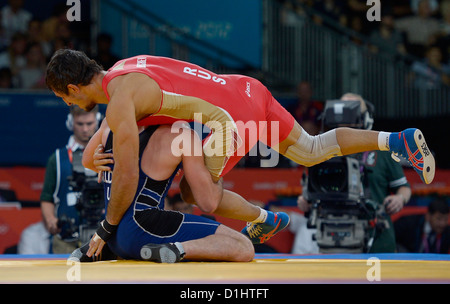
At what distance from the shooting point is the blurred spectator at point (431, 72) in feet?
30.7

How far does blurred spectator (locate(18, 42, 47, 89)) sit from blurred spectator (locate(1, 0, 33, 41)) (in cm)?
40

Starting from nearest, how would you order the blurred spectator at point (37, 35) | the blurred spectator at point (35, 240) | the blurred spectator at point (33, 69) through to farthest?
the blurred spectator at point (35, 240) < the blurred spectator at point (33, 69) < the blurred spectator at point (37, 35)

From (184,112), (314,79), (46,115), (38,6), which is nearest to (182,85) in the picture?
(184,112)

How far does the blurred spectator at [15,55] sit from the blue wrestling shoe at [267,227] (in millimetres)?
5224

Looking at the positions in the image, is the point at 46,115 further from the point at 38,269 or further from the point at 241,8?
the point at 38,269

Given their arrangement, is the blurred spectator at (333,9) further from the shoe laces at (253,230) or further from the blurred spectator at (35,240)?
the shoe laces at (253,230)

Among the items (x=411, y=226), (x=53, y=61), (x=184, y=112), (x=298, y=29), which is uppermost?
(x=298, y=29)

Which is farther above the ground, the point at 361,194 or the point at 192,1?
the point at 192,1

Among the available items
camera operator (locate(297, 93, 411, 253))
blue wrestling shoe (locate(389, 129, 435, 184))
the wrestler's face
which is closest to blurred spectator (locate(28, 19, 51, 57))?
camera operator (locate(297, 93, 411, 253))

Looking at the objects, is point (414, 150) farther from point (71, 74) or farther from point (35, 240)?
point (35, 240)

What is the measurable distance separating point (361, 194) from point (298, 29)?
4536mm

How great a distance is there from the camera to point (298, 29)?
9281 mm

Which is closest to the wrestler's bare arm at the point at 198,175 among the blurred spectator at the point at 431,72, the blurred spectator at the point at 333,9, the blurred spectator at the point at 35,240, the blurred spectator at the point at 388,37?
the blurred spectator at the point at 35,240
